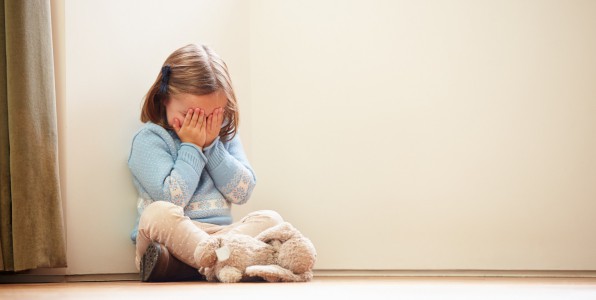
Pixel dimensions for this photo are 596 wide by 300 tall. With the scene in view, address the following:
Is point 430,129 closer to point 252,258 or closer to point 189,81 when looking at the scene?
point 189,81

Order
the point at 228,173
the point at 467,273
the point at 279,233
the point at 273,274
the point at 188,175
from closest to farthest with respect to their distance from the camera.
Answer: the point at 273,274, the point at 279,233, the point at 188,175, the point at 228,173, the point at 467,273

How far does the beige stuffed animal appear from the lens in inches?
74.3

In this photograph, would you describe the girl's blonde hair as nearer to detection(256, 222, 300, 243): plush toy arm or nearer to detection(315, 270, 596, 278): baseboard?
detection(256, 222, 300, 243): plush toy arm

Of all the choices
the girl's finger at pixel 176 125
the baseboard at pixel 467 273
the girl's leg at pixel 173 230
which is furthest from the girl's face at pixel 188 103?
the baseboard at pixel 467 273

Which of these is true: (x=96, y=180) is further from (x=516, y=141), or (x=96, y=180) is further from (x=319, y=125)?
(x=516, y=141)

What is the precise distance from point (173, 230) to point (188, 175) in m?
0.19

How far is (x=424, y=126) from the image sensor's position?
270 cm

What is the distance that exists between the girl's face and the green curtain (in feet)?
1.15

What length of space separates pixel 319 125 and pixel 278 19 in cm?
38

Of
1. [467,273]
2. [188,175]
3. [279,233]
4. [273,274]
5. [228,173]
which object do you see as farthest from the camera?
[467,273]

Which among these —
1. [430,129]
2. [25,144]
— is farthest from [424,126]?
[25,144]

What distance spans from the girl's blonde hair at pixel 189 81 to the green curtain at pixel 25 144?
0.33 metres

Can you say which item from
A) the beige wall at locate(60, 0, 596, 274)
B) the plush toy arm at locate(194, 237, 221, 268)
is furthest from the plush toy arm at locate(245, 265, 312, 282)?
the beige wall at locate(60, 0, 596, 274)

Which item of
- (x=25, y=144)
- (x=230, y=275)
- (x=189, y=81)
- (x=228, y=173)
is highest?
(x=189, y=81)
